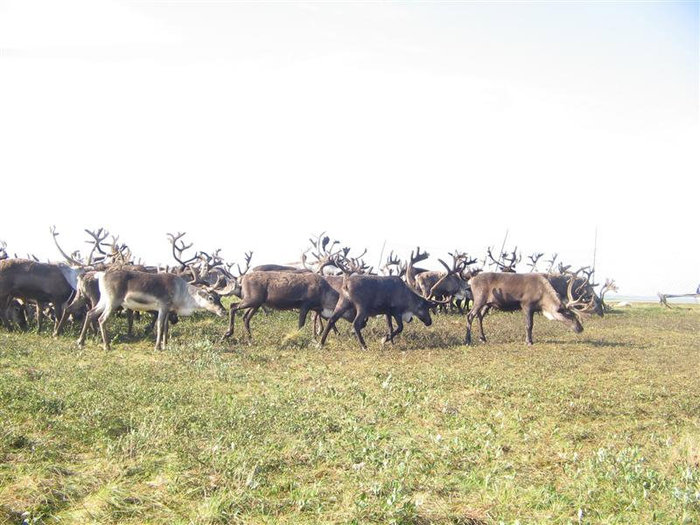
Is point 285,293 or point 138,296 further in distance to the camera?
point 285,293

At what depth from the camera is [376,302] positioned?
50.4ft

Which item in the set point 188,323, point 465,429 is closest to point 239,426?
point 465,429

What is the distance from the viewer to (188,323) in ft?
57.6

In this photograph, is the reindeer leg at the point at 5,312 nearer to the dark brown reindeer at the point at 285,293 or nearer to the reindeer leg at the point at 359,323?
the dark brown reindeer at the point at 285,293

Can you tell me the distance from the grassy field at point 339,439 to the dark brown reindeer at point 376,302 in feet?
6.99

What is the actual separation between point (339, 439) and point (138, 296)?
7.89 metres

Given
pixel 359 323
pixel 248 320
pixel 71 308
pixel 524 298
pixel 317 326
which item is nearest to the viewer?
pixel 359 323

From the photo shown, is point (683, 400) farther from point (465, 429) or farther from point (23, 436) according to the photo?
point (23, 436)

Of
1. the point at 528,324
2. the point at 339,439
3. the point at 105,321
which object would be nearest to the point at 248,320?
the point at 105,321

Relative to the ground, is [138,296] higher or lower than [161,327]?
higher

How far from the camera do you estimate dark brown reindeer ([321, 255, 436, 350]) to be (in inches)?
588

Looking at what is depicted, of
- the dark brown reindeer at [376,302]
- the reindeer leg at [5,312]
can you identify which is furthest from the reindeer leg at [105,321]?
the dark brown reindeer at [376,302]

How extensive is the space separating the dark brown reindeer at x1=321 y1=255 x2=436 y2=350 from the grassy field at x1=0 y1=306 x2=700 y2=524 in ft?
6.99

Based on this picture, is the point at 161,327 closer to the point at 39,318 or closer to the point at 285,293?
the point at 285,293
